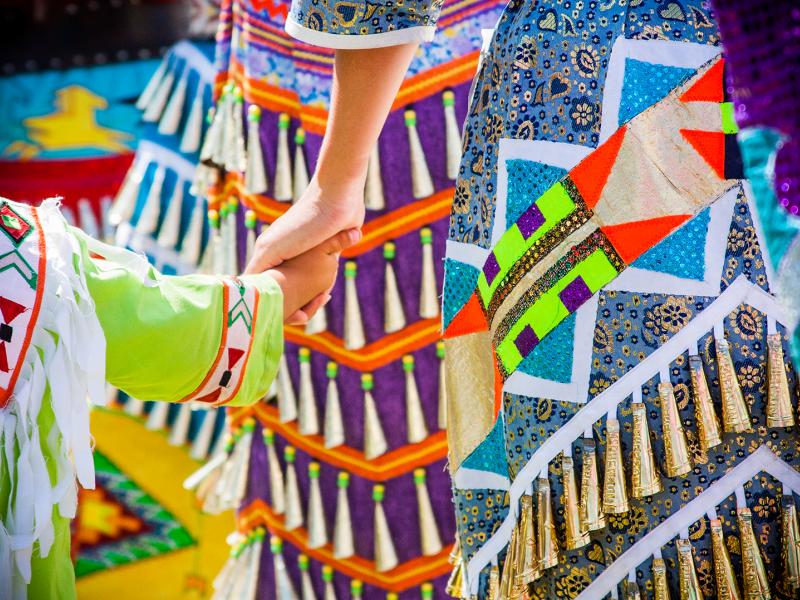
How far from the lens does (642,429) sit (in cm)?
82

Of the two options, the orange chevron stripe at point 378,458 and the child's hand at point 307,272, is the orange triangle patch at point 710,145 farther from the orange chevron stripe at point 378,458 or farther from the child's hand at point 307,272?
the orange chevron stripe at point 378,458

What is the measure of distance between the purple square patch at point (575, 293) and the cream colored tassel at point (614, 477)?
94 mm

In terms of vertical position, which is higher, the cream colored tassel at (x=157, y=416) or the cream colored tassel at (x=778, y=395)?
the cream colored tassel at (x=778, y=395)

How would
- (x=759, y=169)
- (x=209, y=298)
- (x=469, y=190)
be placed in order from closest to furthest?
(x=759, y=169), (x=469, y=190), (x=209, y=298)

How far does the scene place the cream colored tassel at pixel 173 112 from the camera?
7.04 feet

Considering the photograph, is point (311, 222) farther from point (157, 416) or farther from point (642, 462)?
point (157, 416)

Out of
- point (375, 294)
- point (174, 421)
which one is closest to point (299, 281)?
point (375, 294)

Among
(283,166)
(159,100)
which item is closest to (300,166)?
(283,166)

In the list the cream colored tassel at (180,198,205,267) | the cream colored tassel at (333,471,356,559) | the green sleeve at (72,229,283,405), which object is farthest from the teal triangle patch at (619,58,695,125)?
the cream colored tassel at (180,198,205,267)

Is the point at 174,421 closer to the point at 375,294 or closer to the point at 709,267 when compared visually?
the point at 375,294

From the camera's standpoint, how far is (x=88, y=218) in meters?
2.35

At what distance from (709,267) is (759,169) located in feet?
0.74

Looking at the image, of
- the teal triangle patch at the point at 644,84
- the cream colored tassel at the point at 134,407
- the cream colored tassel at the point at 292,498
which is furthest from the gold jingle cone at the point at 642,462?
the cream colored tassel at the point at 134,407

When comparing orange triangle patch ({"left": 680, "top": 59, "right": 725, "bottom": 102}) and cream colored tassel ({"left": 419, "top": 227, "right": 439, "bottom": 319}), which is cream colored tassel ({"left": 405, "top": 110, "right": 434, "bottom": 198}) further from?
orange triangle patch ({"left": 680, "top": 59, "right": 725, "bottom": 102})
